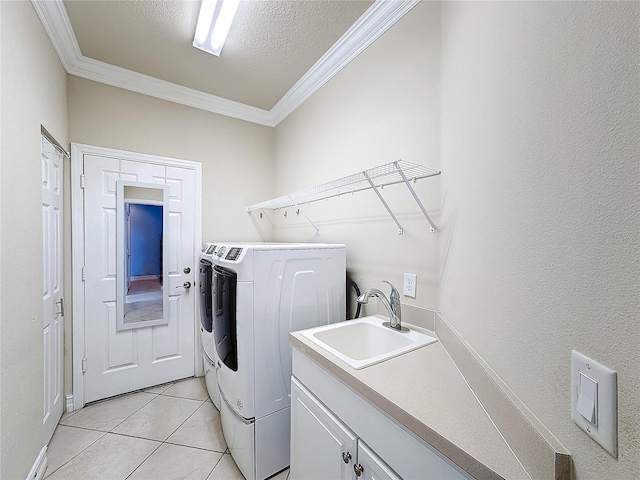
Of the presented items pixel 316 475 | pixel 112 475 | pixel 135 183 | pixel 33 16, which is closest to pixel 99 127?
pixel 135 183

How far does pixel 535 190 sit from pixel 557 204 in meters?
0.09

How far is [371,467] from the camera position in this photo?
33.4 inches

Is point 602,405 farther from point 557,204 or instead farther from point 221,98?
point 221,98

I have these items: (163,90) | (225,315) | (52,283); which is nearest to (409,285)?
(225,315)

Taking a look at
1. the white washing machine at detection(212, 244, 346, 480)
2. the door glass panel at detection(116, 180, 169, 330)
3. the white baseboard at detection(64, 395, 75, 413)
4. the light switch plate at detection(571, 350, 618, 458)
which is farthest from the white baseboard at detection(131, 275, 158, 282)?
the light switch plate at detection(571, 350, 618, 458)

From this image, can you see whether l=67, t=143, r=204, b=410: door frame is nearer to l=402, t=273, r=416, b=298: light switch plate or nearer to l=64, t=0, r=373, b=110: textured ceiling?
l=64, t=0, r=373, b=110: textured ceiling

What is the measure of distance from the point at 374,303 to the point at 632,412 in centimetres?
141

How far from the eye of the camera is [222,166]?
2.81m

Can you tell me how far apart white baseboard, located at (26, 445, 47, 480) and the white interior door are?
0.38ft

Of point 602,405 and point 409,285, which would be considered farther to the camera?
point 409,285

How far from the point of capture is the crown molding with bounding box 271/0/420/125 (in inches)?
61.8

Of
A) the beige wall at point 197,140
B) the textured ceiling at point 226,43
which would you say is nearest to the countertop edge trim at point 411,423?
the textured ceiling at point 226,43

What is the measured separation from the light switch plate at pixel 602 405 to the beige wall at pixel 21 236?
1.90 metres

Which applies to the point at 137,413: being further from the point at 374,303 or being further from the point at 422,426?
the point at 422,426
